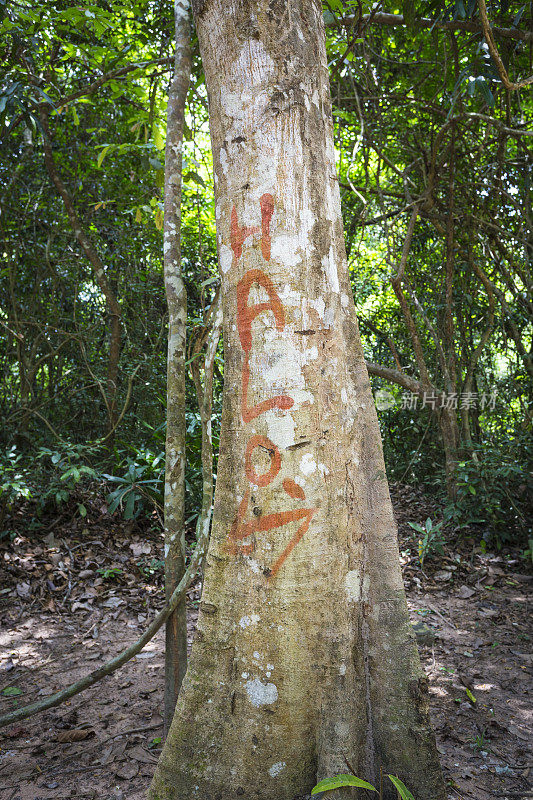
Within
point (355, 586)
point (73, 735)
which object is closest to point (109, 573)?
point (73, 735)

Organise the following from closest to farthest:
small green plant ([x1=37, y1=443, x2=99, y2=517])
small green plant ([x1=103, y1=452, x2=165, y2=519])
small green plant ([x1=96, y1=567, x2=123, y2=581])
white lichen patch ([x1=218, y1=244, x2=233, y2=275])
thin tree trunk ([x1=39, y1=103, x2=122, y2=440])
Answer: white lichen patch ([x1=218, y1=244, x2=233, y2=275]) < small green plant ([x1=96, y1=567, x2=123, y2=581]) < small green plant ([x1=37, y1=443, x2=99, y2=517]) < small green plant ([x1=103, y1=452, x2=165, y2=519]) < thin tree trunk ([x1=39, y1=103, x2=122, y2=440])

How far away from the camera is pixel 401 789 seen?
1.69 metres

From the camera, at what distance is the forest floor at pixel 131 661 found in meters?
2.32

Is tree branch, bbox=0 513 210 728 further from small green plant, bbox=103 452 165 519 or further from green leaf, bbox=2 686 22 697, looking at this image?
small green plant, bbox=103 452 165 519

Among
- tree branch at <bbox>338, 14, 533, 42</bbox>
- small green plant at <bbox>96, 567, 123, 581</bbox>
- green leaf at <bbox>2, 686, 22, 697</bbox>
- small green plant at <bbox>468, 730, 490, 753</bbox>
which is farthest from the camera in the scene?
small green plant at <bbox>96, 567, 123, 581</bbox>

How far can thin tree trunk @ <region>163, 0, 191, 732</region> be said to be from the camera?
2324 mm

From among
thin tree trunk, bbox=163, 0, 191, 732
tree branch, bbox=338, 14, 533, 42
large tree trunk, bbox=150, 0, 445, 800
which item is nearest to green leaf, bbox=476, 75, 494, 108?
tree branch, bbox=338, 14, 533, 42

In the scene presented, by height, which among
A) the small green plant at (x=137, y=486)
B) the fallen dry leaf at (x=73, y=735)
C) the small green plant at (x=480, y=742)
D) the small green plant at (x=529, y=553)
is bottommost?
the small green plant at (x=480, y=742)

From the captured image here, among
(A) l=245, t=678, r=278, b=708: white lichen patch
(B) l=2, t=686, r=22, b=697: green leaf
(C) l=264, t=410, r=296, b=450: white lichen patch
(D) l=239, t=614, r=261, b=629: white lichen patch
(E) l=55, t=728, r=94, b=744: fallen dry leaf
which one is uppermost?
(C) l=264, t=410, r=296, b=450: white lichen patch

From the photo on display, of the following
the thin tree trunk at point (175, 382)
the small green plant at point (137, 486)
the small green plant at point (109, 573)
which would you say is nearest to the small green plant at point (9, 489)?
the small green plant at point (137, 486)

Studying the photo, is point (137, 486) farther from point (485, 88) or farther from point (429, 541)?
point (485, 88)

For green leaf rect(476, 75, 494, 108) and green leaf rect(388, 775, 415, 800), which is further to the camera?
green leaf rect(476, 75, 494, 108)

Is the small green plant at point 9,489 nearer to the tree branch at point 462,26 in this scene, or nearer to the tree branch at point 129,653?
the tree branch at point 129,653

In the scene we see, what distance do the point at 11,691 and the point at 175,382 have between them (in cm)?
197
